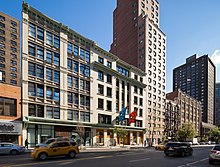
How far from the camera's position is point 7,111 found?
32.2m

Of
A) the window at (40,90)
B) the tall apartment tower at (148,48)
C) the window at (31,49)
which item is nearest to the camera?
the window at (31,49)

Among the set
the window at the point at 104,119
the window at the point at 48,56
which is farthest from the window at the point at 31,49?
the window at the point at 104,119

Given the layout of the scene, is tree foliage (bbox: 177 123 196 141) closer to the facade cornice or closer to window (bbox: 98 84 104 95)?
the facade cornice

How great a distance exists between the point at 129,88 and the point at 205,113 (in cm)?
12426

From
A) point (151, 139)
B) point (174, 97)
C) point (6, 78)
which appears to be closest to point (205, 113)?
point (174, 97)

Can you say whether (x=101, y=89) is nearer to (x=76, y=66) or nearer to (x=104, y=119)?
(x=104, y=119)

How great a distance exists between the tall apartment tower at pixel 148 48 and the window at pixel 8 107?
44.5 metres

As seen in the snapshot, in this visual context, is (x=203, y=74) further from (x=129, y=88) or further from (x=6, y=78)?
(x=6, y=78)

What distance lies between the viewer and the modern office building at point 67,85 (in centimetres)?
3512

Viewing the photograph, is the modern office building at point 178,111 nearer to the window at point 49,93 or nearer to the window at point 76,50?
the window at point 76,50

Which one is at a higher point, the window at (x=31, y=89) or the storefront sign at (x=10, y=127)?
the window at (x=31, y=89)

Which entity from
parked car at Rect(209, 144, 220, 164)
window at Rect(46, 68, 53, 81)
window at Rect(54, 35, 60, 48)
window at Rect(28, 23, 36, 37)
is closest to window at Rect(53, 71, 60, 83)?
window at Rect(46, 68, 53, 81)

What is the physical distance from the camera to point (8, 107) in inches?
1277

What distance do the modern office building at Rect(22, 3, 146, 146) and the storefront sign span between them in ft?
3.69
